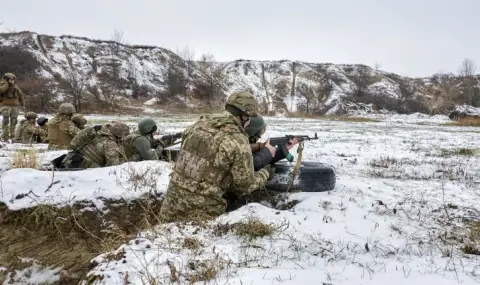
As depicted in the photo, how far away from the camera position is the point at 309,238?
130 inches

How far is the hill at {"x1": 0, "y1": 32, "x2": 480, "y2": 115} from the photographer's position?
35.6 metres

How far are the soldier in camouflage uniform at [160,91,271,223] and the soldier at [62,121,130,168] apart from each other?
2431 mm

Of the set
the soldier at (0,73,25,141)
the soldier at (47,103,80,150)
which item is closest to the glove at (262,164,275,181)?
the soldier at (47,103,80,150)

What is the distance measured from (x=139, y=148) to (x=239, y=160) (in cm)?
314

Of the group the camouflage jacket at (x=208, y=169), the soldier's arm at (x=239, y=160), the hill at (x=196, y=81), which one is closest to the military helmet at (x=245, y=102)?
the camouflage jacket at (x=208, y=169)

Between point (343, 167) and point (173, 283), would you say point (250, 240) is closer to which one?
point (173, 283)

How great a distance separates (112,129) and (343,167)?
437cm

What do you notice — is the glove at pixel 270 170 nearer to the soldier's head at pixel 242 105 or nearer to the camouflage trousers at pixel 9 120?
the soldier's head at pixel 242 105

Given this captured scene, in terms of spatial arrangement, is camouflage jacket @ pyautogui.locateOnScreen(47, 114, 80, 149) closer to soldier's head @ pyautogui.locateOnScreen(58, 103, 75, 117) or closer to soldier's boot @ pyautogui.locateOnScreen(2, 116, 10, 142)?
soldier's head @ pyautogui.locateOnScreen(58, 103, 75, 117)

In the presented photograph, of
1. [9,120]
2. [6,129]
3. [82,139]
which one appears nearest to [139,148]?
[82,139]

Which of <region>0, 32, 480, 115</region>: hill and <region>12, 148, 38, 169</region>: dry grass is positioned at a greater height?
<region>0, 32, 480, 115</region>: hill

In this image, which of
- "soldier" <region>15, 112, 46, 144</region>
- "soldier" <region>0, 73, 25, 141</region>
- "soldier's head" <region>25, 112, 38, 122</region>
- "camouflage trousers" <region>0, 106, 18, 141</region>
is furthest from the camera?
"camouflage trousers" <region>0, 106, 18, 141</region>

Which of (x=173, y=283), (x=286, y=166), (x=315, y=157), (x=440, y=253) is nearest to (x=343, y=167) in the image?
(x=315, y=157)

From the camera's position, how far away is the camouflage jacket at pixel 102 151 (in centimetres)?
581
